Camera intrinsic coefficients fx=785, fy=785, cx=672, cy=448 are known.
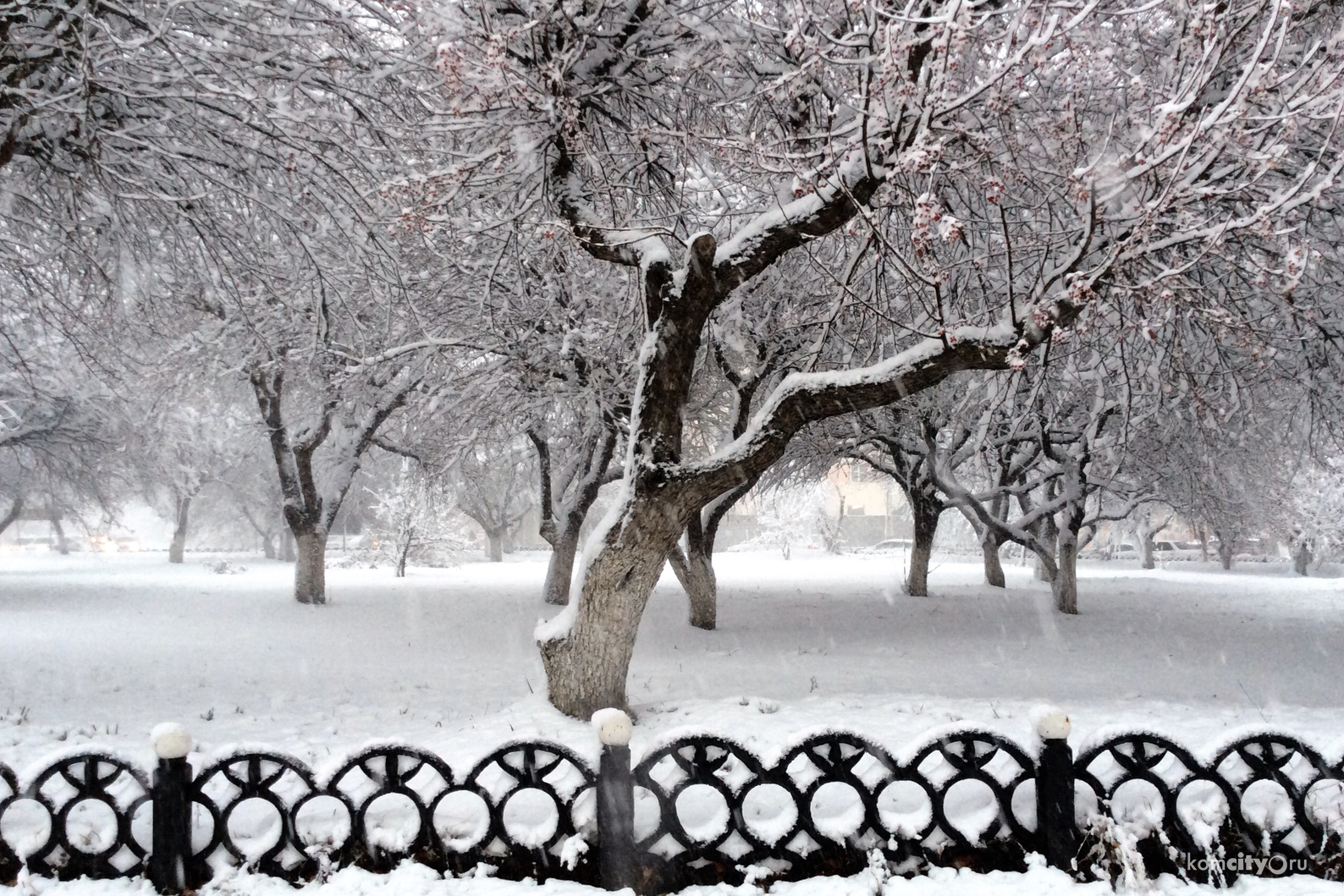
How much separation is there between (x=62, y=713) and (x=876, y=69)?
8454 millimetres

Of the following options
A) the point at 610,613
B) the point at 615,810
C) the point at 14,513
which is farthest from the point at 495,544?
the point at 615,810

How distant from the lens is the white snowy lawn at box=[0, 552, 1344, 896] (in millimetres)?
6012

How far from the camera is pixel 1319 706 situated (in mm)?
7887

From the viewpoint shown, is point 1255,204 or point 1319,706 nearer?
point 1255,204

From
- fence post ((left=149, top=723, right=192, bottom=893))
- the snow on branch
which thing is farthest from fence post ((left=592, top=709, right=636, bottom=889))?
the snow on branch

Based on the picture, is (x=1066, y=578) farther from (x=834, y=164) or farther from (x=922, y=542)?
(x=834, y=164)

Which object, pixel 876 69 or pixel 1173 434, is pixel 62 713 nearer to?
pixel 876 69

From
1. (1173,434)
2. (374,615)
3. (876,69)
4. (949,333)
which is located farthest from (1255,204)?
(374,615)

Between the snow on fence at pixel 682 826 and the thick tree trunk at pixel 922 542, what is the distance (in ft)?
48.5

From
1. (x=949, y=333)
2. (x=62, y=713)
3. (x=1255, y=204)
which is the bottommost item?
(x=62, y=713)

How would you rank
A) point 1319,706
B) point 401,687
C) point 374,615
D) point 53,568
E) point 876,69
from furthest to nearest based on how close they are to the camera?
point 53,568, point 374,615, point 401,687, point 1319,706, point 876,69

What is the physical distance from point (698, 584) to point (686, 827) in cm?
891

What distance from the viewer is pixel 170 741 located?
4094mm

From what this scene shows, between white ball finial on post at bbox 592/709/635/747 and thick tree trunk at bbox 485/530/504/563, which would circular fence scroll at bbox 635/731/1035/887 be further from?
thick tree trunk at bbox 485/530/504/563
